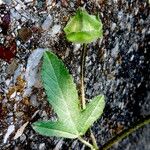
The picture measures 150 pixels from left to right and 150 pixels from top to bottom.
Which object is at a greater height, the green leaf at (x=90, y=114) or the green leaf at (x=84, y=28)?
the green leaf at (x=84, y=28)

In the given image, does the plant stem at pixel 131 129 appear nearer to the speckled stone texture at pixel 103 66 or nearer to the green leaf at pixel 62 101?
the green leaf at pixel 62 101

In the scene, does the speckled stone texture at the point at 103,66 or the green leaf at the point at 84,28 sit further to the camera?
the speckled stone texture at the point at 103,66

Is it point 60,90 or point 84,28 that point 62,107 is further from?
point 84,28

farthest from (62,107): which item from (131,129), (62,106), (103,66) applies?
(103,66)

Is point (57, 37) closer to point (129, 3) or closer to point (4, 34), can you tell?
point (4, 34)

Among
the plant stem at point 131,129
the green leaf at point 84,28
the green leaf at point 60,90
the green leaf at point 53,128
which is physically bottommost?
the plant stem at point 131,129

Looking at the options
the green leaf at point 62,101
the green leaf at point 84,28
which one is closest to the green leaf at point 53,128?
the green leaf at point 62,101

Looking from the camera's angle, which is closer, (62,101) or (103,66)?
(62,101)
